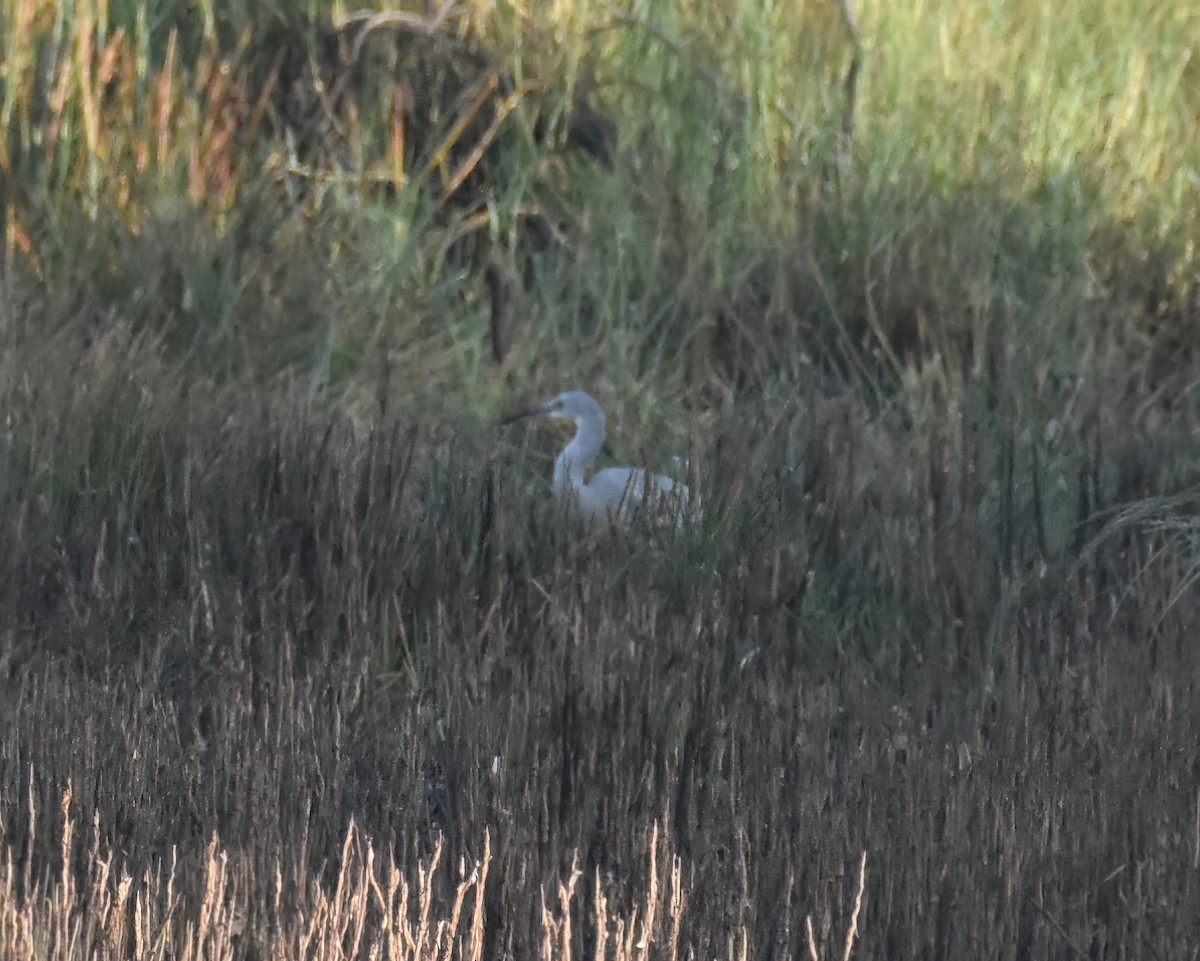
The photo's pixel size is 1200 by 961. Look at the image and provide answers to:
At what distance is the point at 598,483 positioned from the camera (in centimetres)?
529

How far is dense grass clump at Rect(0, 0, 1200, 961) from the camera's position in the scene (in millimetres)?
2793

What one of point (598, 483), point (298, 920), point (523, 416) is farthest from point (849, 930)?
point (523, 416)

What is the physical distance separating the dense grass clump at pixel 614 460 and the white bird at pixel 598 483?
3.9 inches

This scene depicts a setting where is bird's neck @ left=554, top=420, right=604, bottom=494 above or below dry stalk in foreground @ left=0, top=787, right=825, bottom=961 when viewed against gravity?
below

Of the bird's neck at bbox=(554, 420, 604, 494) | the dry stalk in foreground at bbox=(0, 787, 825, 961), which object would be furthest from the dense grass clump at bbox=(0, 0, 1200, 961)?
the bird's neck at bbox=(554, 420, 604, 494)

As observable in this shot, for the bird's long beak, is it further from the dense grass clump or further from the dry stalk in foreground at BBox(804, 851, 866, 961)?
Answer: the dry stalk in foreground at BBox(804, 851, 866, 961)

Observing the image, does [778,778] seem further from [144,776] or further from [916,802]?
[144,776]

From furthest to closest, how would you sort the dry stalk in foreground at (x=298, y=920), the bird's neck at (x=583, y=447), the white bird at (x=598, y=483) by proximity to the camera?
the bird's neck at (x=583, y=447) → the white bird at (x=598, y=483) → the dry stalk in foreground at (x=298, y=920)

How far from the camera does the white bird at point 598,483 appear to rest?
4.38m

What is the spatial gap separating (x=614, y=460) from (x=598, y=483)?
825 mm

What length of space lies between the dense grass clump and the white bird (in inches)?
3.9

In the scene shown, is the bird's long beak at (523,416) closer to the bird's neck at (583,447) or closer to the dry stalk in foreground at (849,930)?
the bird's neck at (583,447)

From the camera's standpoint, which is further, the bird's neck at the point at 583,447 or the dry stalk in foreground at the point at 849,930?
the bird's neck at the point at 583,447

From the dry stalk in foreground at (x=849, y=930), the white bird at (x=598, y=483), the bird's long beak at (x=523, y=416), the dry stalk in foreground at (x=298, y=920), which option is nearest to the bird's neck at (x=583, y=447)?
the white bird at (x=598, y=483)
